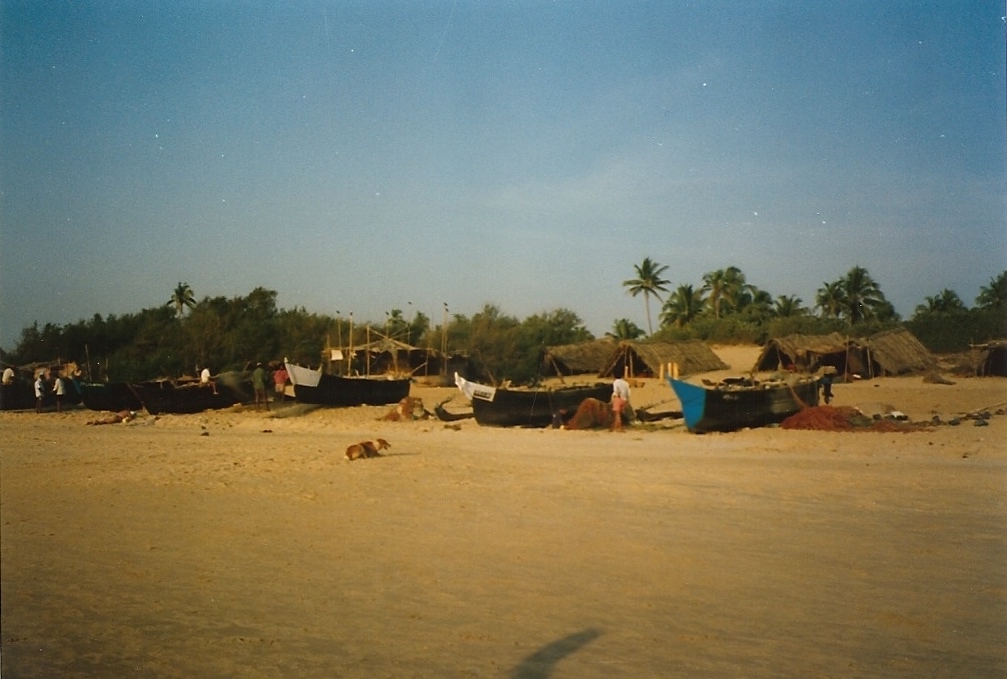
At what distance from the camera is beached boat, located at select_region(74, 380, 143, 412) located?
940 inches

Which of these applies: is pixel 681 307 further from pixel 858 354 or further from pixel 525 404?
pixel 525 404

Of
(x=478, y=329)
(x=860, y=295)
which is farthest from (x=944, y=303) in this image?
(x=478, y=329)

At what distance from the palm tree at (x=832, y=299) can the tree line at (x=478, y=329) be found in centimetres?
7

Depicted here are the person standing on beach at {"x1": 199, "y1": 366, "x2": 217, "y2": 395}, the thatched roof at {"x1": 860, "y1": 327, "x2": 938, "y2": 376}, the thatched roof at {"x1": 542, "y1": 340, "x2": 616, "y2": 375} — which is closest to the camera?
the person standing on beach at {"x1": 199, "y1": 366, "x2": 217, "y2": 395}

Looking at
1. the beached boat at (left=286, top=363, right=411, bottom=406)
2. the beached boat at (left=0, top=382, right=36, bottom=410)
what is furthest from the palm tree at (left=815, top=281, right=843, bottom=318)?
the beached boat at (left=0, top=382, right=36, bottom=410)

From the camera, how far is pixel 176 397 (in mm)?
25359

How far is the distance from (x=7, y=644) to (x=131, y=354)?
26.2m

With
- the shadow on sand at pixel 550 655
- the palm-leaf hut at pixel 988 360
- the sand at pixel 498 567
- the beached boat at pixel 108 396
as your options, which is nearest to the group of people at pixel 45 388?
the beached boat at pixel 108 396

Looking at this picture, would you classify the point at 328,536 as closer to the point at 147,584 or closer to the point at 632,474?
the point at 147,584

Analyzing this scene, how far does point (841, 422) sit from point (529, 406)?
7.32 meters

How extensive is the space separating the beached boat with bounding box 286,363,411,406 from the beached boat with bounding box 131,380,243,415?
8.57 ft

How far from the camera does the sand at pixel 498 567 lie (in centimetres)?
480

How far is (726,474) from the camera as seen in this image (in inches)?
457

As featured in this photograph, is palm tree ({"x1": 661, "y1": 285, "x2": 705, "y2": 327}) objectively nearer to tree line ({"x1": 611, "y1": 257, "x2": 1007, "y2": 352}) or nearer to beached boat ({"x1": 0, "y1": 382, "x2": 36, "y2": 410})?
tree line ({"x1": 611, "y1": 257, "x2": 1007, "y2": 352})
